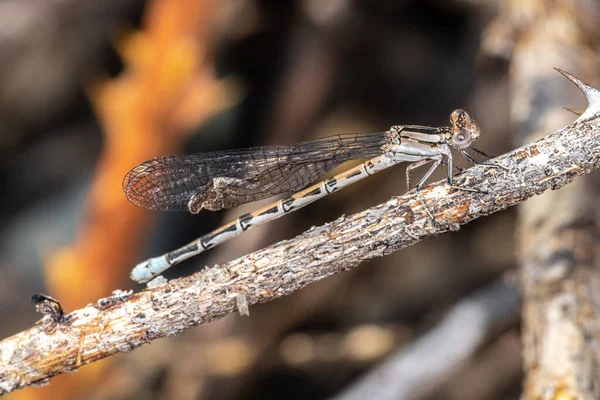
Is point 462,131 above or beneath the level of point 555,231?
above

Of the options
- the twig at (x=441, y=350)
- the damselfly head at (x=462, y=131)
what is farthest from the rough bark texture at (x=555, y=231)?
the twig at (x=441, y=350)

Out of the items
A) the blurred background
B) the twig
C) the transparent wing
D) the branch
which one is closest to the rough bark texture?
the blurred background

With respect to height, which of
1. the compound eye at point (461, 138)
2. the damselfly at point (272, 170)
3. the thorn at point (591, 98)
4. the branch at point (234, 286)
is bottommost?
the branch at point (234, 286)

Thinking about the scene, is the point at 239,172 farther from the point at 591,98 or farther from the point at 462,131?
the point at 591,98

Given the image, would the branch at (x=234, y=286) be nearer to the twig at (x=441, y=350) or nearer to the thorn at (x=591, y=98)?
the thorn at (x=591, y=98)

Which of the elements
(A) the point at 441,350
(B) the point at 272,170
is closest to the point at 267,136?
(B) the point at 272,170

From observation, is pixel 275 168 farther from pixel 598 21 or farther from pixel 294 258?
pixel 598 21
